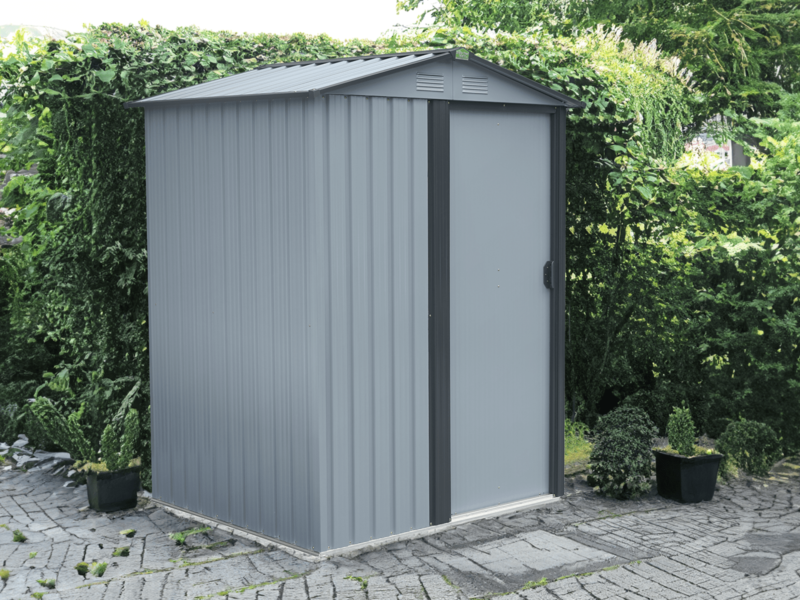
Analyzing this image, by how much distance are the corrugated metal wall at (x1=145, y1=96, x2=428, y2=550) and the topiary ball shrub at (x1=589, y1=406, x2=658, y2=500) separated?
5.09ft

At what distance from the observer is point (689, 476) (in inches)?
243

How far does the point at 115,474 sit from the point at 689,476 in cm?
394

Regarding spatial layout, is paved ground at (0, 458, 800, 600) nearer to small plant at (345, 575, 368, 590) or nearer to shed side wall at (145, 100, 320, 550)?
small plant at (345, 575, 368, 590)

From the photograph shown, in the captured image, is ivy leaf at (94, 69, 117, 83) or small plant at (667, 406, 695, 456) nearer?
ivy leaf at (94, 69, 117, 83)

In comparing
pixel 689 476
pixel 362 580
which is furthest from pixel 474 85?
pixel 689 476

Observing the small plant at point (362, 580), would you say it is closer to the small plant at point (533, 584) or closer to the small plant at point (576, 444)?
the small plant at point (533, 584)

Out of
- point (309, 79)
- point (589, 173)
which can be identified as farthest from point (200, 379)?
point (589, 173)

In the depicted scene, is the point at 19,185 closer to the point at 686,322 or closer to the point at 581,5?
the point at 686,322

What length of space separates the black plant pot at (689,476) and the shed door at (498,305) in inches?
34.9

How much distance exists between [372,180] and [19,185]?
12.0 feet

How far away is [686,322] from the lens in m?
7.47

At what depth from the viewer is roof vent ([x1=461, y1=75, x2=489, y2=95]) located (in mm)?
5355

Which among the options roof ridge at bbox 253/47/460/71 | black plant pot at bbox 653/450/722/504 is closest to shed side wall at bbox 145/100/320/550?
roof ridge at bbox 253/47/460/71

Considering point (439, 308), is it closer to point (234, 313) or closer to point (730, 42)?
point (234, 313)
